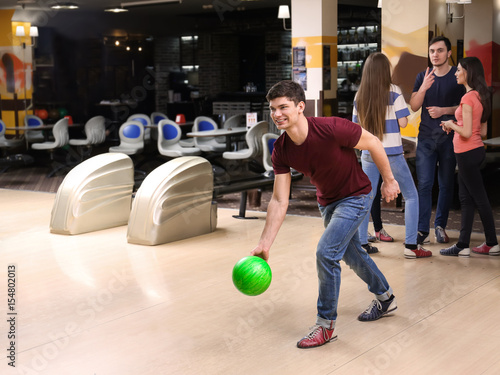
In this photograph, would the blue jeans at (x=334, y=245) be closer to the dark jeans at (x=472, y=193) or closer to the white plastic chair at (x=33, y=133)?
the dark jeans at (x=472, y=193)

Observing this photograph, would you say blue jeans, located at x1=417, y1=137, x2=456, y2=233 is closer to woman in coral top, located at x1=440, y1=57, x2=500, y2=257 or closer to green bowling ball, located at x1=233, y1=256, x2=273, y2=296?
woman in coral top, located at x1=440, y1=57, x2=500, y2=257

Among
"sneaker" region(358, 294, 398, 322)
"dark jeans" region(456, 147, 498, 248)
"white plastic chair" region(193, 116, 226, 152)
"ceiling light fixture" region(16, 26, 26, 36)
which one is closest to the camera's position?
"sneaker" region(358, 294, 398, 322)

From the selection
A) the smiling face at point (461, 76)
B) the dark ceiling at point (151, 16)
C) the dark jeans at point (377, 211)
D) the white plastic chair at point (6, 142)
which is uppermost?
the dark ceiling at point (151, 16)

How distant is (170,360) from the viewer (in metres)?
3.40

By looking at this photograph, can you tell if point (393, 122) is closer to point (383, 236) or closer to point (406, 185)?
point (406, 185)

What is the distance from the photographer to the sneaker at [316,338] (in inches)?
138

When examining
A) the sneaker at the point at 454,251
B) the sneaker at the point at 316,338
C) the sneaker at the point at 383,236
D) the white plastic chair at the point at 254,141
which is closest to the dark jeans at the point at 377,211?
the sneaker at the point at 383,236

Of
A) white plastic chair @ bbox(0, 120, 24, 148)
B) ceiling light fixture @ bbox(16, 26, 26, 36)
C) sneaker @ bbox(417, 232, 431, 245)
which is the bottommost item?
sneaker @ bbox(417, 232, 431, 245)

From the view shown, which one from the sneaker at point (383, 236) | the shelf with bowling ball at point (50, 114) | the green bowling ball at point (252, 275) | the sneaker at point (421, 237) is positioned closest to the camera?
the green bowling ball at point (252, 275)

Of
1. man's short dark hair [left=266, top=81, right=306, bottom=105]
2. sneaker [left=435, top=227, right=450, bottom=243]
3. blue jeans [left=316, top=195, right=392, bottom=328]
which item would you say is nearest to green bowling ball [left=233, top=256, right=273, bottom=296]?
blue jeans [left=316, top=195, right=392, bottom=328]

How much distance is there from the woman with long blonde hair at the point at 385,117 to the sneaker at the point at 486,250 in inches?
21.6

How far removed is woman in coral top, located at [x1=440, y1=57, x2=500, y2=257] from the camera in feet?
16.5

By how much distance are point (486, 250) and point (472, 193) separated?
0.49m

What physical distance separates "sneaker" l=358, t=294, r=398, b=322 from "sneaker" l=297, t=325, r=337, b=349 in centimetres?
42
